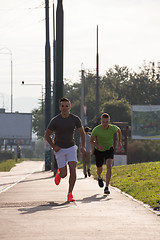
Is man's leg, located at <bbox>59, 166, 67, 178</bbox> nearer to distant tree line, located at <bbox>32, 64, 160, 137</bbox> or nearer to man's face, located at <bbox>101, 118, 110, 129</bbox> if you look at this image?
man's face, located at <bbox>101, 118, 110, 129</bbox>

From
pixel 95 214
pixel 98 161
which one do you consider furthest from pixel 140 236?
pixel 98 161

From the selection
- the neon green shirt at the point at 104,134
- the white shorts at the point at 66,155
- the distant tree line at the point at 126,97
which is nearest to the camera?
the white shorts at the point at 66,155

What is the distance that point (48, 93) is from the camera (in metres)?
38.3

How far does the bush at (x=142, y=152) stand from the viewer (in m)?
51.5

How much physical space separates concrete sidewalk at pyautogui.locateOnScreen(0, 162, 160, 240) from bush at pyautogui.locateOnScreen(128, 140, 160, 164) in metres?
37.4

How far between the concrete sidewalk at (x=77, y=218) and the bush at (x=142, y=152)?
37.4 m

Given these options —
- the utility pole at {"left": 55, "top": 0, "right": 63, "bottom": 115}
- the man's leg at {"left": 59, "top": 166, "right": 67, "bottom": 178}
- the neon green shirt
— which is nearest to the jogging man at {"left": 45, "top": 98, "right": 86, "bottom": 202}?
the man's leg at {"left": 59, "top": 166, "right": 67, "bottom": 178}

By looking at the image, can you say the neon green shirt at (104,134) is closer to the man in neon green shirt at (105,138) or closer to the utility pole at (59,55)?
the man in neon green shirt at (105,138)

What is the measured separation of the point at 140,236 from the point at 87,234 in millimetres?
638

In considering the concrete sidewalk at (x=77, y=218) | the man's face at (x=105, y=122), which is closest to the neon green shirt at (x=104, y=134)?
the man's face at (x=105, y=122)

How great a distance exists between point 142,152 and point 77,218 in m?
42.4

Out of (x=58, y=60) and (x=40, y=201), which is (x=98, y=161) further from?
(x=58, y=60)

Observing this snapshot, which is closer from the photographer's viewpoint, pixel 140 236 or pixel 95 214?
pixel 140 236

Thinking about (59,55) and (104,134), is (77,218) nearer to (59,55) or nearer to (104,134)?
(104,134)
